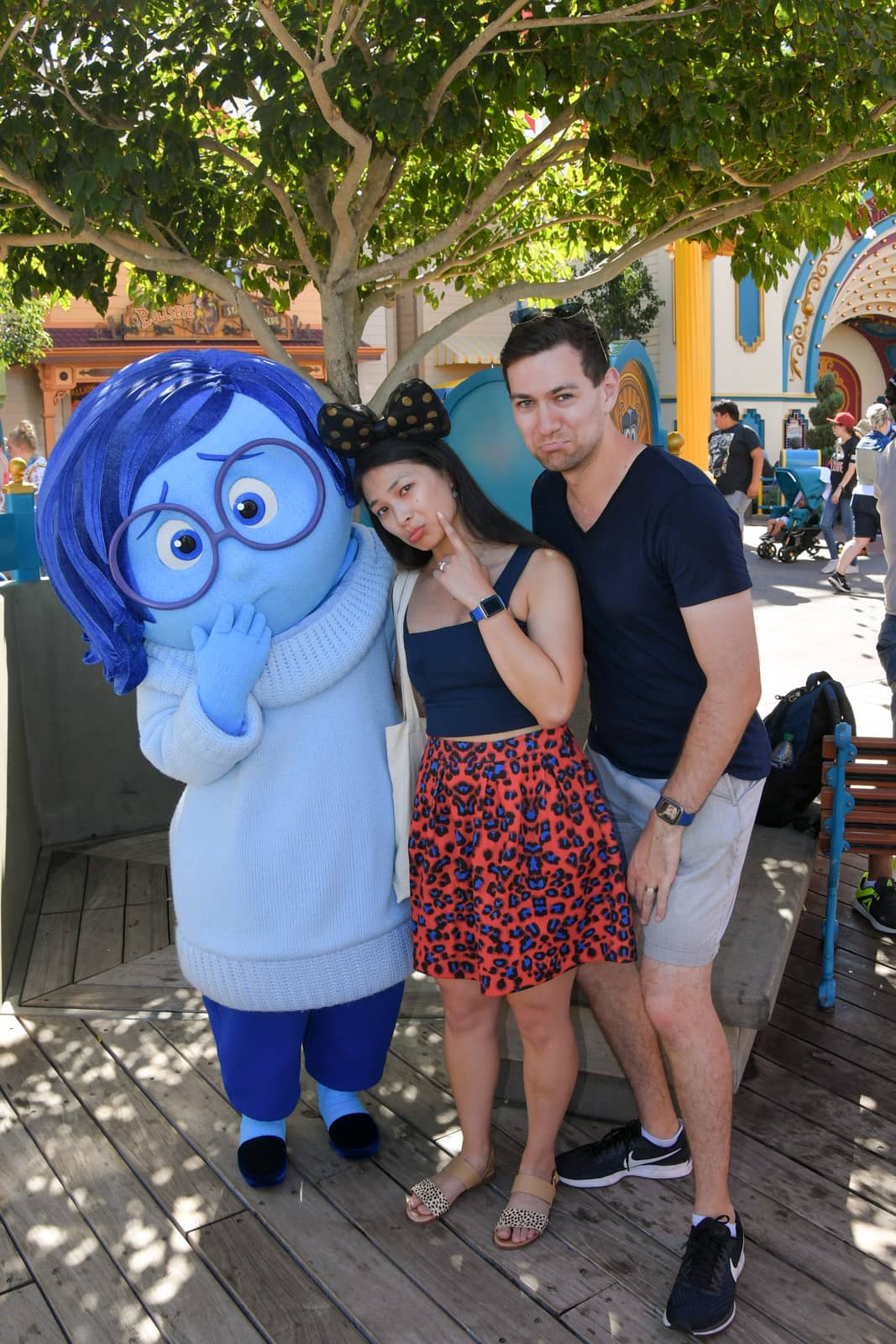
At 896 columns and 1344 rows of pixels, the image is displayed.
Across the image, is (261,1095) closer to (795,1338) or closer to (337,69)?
(795,1338)

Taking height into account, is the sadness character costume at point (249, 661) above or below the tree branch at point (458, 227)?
below

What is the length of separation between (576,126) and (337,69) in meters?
2.00

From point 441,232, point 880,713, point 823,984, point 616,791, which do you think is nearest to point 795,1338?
point 616,791

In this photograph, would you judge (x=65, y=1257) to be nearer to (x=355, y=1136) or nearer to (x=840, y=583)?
(x=355, y=1136)

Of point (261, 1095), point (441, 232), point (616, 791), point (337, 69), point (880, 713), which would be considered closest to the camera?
point (616, 791)

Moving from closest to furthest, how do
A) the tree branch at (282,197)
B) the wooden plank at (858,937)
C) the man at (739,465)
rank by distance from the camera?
the wooden plank at (858,937)
the tree branch at (282,197)
the man at (739,465)

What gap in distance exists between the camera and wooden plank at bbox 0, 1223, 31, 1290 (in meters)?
2.31

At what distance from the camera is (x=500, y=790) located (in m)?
2.19

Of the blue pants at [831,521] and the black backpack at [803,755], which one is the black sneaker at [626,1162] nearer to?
the black backpack at [803,755]

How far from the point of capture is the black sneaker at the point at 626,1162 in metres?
2.54

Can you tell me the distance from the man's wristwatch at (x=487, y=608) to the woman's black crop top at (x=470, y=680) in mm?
92

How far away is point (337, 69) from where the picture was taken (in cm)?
368

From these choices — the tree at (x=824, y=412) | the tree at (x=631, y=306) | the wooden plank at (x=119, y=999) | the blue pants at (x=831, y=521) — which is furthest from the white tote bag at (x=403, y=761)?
the tree at (x=824, y=412)

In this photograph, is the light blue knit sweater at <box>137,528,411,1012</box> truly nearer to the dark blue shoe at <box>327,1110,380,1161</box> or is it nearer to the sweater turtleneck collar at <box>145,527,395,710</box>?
the sweater turtleneck collar at <box>145,527,395,710</box>
